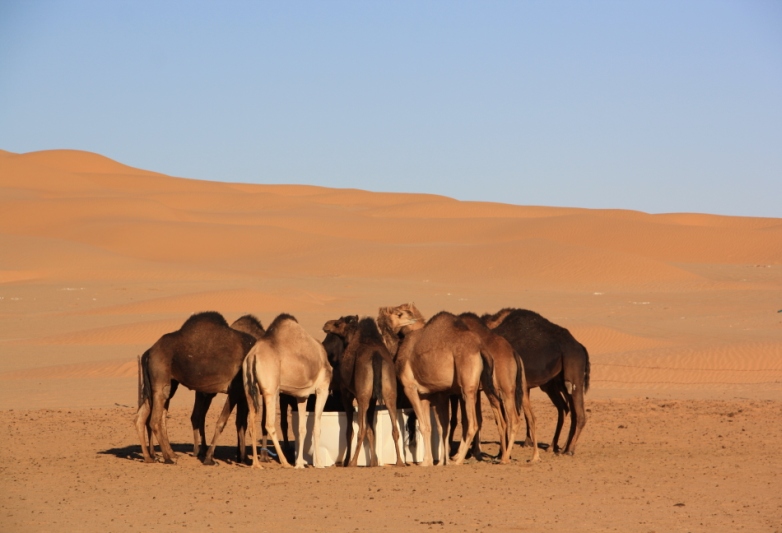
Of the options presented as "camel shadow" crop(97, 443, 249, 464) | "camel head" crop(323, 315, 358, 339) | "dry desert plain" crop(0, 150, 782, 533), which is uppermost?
"camel head" crop(323, 315, 358, 339)

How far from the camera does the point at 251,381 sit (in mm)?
12273

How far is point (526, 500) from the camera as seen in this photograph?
10.3m

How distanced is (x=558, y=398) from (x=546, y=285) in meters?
33.9

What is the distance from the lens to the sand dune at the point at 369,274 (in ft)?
85.1

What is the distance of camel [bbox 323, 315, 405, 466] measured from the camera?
1208 cm

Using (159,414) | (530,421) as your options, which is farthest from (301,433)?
(530,421)

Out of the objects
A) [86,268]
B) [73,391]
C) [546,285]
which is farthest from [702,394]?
[86,268]

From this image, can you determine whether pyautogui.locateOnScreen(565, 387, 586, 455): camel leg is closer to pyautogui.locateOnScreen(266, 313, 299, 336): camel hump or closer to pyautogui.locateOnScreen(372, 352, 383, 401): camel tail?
pyautogui.locateOnScreen(372, 352, 383, 401): camel tail

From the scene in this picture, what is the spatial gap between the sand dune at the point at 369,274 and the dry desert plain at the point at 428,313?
150 millimetres

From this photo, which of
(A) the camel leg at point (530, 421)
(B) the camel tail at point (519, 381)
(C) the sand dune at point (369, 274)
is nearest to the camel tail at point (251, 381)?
(B) the camel tail at point (519, 381)

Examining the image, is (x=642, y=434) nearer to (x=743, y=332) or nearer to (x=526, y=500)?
(x=526, y=500)

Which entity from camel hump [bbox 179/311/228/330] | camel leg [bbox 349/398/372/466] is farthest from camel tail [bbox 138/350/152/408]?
camel leg [bbox 349/398/372/466]

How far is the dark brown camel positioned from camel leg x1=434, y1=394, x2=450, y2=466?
2cm

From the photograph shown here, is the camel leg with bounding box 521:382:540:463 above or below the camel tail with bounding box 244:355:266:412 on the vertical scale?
below
